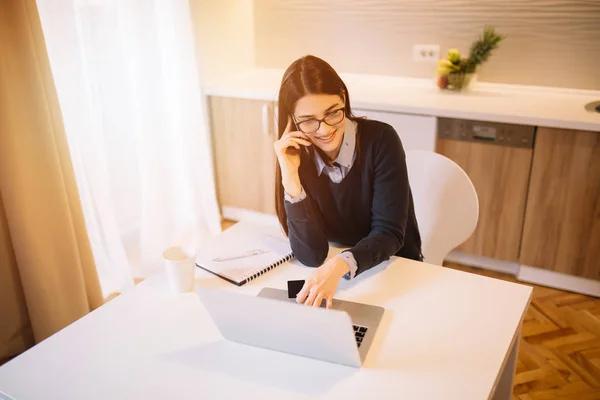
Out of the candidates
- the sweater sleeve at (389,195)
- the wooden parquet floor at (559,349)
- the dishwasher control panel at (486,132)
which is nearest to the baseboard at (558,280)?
the wooden parquet floor at (559,349)

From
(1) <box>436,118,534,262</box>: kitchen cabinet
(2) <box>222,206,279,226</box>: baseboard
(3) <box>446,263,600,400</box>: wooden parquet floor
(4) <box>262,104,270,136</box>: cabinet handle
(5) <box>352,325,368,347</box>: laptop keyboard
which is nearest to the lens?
(5) <box>352,325,368,347</box>: laptop keyboard

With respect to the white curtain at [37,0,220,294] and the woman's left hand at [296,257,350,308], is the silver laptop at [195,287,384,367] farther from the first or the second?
the white curtain at [37,0,220,294]

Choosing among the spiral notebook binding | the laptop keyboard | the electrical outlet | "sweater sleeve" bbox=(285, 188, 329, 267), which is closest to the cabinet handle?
the electrical outlet

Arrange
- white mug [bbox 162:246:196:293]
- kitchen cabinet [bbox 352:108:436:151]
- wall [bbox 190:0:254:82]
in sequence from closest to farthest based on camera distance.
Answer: white mug [bbox 162:246:196:293] → kitchen cabinet [bbox 352:108:436:151] → wall [bbox 190:0:254:82]

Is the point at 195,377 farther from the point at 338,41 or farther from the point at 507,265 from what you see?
the point at 338,41

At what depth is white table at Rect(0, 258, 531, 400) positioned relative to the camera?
1.04m

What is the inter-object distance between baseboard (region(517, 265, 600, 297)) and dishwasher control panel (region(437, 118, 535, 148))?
613mm

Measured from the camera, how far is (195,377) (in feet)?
3.53

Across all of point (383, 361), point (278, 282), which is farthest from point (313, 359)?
point (278, 282)

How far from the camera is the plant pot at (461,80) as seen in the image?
2.90 meters

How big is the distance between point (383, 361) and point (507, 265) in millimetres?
1931

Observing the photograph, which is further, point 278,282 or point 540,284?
point 540,284

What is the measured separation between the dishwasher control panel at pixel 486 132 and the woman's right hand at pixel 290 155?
127cm

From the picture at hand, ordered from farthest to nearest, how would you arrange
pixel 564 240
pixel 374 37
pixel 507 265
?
1. pixel 374 37
2. pixel 507 265
3. pixel 564 240
